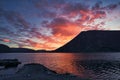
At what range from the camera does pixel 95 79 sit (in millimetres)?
47656

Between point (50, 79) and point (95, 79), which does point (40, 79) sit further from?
point (95, 79)

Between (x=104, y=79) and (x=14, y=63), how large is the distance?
5236 centimetres

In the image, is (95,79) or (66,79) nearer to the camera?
(66,79)

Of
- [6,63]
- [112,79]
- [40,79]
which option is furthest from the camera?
[6,63]

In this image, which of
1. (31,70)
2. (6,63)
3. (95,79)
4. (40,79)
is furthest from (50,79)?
(6,63)

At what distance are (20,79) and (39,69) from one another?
15010mm

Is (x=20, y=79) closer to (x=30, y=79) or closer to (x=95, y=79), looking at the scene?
(x=30, y=79)

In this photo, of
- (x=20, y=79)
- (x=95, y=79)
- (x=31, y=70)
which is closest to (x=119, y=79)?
(x=95, y=79)

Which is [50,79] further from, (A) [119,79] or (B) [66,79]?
(A) [119,79]

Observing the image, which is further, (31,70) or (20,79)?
(31,70)

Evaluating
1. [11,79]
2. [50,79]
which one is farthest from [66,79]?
[11,79]

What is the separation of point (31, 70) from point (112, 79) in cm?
2067

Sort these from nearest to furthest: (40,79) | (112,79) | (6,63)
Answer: (40,79) → (112,79) → (6,63)

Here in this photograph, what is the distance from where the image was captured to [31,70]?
1869 inches
